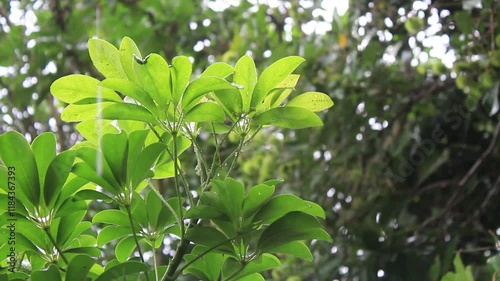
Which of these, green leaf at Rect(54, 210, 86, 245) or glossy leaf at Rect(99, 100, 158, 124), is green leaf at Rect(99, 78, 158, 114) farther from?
green leaf at Rect(54, 210, 86, 245)

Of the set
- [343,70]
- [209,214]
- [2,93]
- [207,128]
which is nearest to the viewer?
[209,214]

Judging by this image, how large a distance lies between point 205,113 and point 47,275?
172 millimetres

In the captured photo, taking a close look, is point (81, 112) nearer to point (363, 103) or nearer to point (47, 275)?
point (47, 275)

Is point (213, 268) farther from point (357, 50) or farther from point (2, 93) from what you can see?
point (2, 93)

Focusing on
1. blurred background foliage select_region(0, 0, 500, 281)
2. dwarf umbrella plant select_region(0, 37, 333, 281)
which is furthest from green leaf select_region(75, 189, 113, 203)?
blurred background foliage select_region(0, 0, 500, 281)

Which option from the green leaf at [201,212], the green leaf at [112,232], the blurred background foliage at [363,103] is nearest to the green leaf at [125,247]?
the green leaf at [112,232]

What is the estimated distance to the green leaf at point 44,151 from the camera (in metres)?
0.53

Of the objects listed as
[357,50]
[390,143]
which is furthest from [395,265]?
[357,50]

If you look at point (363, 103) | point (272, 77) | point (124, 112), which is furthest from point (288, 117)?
point (363, 103)

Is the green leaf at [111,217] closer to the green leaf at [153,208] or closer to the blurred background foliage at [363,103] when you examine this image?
the green leaf at [153,208]

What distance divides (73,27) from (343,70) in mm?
755

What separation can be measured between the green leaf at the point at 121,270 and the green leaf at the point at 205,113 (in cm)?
12

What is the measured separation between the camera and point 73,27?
183 centimetres

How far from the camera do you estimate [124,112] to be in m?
0.51
